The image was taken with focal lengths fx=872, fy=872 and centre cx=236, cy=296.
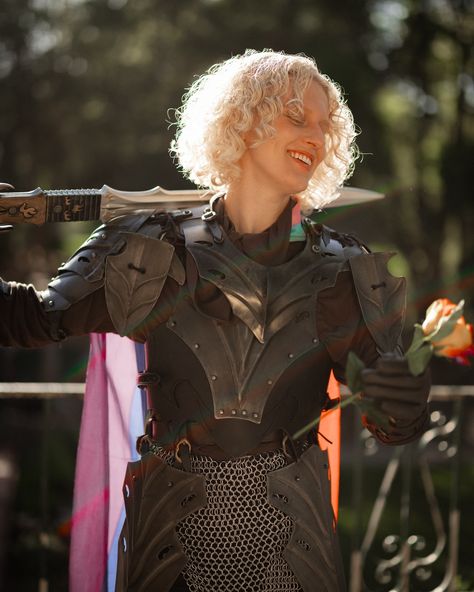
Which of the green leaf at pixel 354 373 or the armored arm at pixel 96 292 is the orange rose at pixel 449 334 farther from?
the armored arm at pixel 96 292

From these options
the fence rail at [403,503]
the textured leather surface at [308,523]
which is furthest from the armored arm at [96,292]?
the fence rail at [403,503]

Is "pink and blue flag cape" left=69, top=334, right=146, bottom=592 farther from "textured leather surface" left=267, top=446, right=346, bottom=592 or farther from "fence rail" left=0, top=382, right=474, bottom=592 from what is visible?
"fence rail" left=0, top=382, right=474, bottom=592

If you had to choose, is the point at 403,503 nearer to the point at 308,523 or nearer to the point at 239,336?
the point at 308,523

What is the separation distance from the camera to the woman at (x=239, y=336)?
1996 millimetres

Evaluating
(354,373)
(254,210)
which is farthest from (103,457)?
(354,373)

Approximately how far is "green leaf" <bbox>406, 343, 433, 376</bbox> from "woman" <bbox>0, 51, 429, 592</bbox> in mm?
245

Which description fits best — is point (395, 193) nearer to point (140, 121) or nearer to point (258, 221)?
point (140, 121)

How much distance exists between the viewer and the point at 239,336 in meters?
2.03

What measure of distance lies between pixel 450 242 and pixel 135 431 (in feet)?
41.9

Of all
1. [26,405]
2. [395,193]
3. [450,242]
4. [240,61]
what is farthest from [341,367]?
[450,242]

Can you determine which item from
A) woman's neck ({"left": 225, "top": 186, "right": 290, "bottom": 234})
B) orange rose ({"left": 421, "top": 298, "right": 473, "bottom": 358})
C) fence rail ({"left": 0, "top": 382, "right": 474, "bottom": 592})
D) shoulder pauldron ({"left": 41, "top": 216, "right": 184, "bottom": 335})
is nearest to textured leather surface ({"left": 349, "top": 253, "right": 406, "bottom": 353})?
woman's neck ({"left": 225, "top": 186, "right": 290, "bottom": 234})

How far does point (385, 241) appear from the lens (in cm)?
1404

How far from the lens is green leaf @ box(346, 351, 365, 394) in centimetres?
169

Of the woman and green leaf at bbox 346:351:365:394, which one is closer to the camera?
green leaf at bbox 346:351:365:394
